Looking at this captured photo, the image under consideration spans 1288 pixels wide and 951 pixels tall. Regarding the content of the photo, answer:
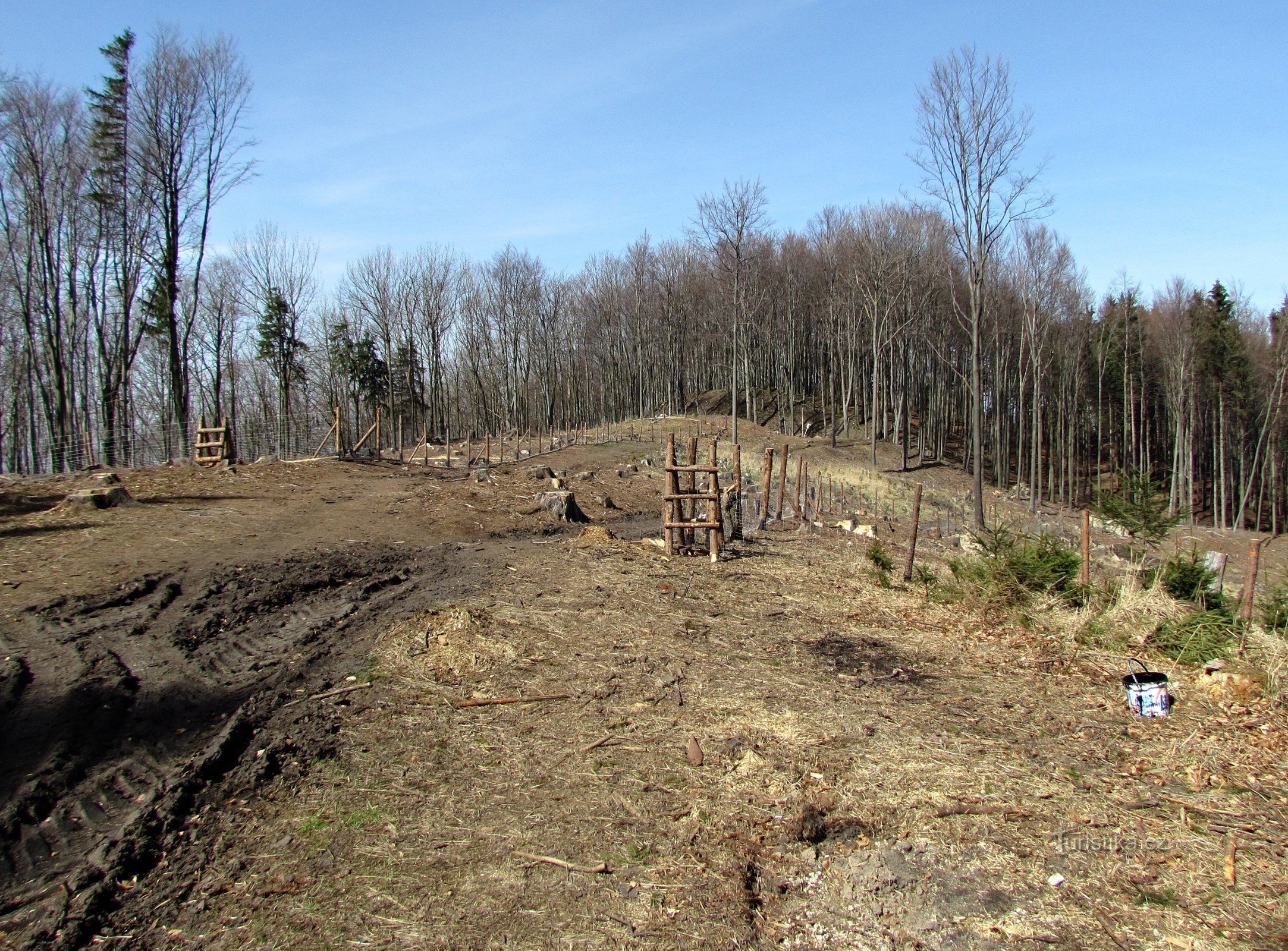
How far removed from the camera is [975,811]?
4.76 m

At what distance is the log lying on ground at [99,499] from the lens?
1322cm

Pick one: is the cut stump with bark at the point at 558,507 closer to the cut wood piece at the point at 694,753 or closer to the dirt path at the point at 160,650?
the dirt path at the point at 160,650

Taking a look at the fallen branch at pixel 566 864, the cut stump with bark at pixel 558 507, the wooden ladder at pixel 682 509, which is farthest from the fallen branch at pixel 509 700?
the cut stump with bark at pixel 558 507

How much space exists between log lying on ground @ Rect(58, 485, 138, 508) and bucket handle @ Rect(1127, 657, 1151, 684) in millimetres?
15384

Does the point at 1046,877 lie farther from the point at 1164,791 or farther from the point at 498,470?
the point at 498,470

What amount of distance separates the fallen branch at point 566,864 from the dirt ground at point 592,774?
0.02 meters

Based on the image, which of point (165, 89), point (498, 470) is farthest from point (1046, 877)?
point (165, 89)

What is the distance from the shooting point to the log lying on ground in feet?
43.4

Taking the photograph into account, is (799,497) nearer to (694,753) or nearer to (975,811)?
(694,753)

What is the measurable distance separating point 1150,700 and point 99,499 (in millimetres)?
15559

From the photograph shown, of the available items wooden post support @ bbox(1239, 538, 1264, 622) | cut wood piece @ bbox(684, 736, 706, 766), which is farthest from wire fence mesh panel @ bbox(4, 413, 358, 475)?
wooden post support @ bbox(1239, 538, 1264, 622)

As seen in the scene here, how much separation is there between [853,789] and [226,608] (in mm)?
7297

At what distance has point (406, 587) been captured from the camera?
33.0 ft

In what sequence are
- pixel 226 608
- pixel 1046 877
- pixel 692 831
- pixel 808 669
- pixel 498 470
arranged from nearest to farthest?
pixel 1046 877 < pixel 692 831 < pixel 808 669 < pixel 226 608 < pixel 498 470
